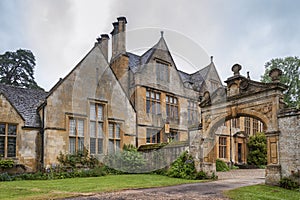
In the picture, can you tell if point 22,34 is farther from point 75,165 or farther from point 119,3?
point 75,165

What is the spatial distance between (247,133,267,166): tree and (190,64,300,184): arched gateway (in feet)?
46.1

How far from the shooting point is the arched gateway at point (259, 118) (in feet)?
35.2

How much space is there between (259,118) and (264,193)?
3.54m

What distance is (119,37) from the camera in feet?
73.6

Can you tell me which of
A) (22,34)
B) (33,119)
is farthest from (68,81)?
(22,34)

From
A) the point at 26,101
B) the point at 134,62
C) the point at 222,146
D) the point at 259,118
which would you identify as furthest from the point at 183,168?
the point at 222,146

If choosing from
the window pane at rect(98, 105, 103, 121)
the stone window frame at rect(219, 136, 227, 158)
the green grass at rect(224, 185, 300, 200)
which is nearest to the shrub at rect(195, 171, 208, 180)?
the green grass at rect(224, 185, 300, 200)

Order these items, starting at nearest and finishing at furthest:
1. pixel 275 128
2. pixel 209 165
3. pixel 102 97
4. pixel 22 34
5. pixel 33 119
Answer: pixel 275 128, pixel 22 34, pixel 209 165, pixel 33 119, pixel 102 97

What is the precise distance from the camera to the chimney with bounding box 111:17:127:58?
22172 millimetres

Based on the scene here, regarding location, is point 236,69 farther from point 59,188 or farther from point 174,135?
point 174,135

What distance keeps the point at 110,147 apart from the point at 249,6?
11494 millimetres

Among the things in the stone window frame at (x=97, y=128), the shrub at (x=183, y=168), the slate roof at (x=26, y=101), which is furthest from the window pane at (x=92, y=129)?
the shrub at (x=183, y=168)

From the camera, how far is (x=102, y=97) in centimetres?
1867

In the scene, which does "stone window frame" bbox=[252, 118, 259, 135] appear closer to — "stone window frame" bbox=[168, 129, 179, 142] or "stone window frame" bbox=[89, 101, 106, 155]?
"stone window frame" bbox=[168, 129, 179, 142]
